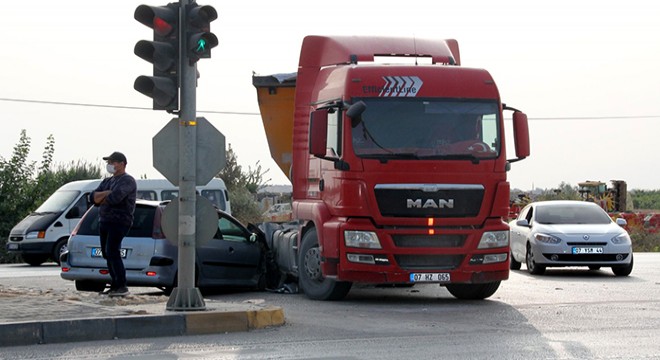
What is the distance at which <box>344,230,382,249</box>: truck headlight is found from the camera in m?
14.9

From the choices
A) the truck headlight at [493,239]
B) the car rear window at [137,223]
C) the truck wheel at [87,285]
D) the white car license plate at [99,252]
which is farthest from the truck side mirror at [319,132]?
the truck wheel at [87,285]

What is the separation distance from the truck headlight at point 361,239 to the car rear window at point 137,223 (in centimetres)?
305

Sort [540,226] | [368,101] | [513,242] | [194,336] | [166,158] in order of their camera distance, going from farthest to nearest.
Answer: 1. [513,242]
2. [540,226]
3. [368,101]
4. [166,158]
5. [194,336]

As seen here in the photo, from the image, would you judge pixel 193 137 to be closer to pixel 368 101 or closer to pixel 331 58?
pixel 368 101

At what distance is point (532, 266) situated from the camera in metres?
21.8

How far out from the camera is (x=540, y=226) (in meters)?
21.7

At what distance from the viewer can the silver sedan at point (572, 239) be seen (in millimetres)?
20828

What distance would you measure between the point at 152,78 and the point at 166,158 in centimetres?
88

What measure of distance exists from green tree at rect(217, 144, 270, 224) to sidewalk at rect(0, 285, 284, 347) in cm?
2848

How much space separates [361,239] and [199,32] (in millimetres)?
3908

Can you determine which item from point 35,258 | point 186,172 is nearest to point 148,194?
point 35,258

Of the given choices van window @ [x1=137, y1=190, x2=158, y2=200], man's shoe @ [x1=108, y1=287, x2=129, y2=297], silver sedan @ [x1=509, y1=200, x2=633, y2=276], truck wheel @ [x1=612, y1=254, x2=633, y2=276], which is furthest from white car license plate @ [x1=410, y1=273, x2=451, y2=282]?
van window @ [x1=137, y1=190, x2=158, y2=200]

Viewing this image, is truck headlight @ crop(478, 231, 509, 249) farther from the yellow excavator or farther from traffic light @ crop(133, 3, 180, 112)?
the yellow excavator

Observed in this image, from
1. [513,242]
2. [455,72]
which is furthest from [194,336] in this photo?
[513,242]
